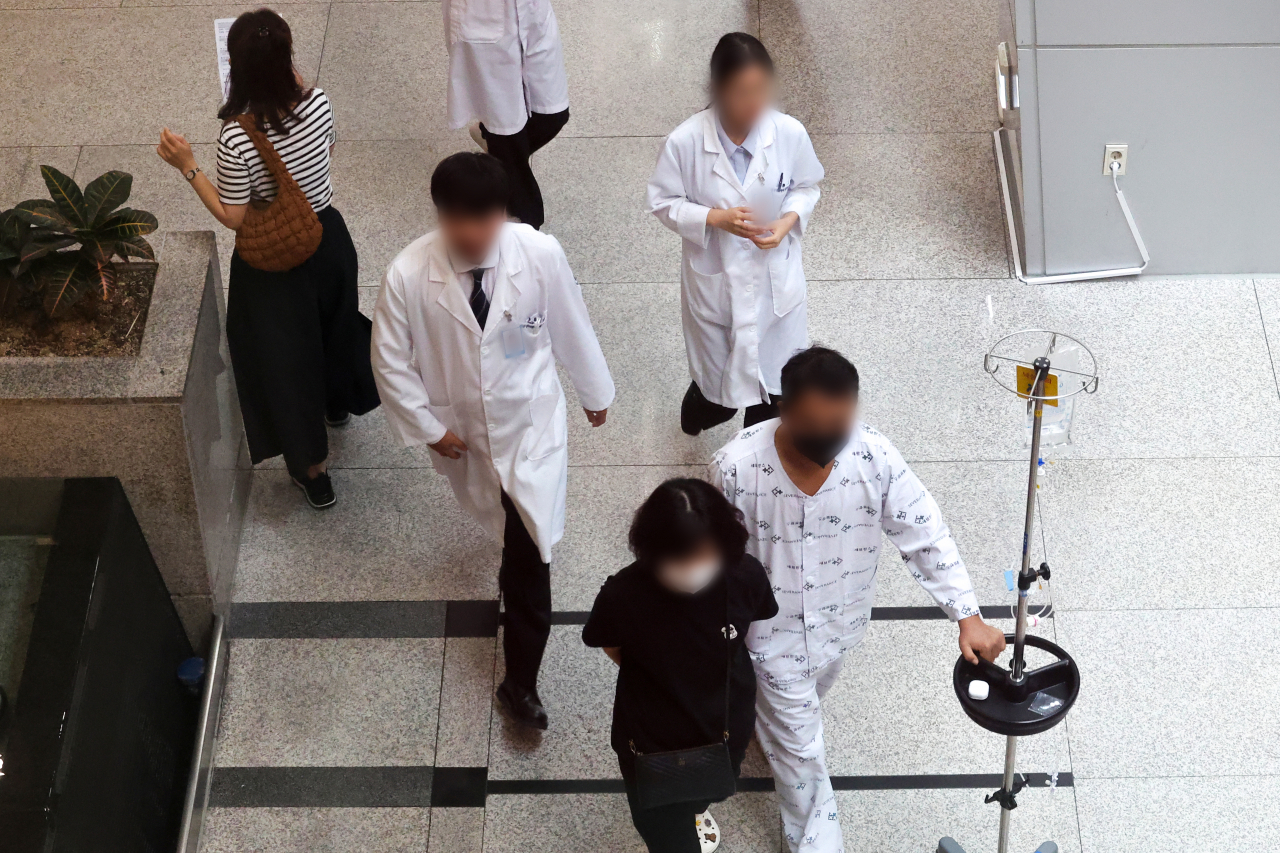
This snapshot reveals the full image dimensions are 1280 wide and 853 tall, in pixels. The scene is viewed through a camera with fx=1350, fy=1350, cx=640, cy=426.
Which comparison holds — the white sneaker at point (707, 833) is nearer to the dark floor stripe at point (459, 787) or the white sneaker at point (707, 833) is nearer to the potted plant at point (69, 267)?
the dark floor stripe at point (459, 787)

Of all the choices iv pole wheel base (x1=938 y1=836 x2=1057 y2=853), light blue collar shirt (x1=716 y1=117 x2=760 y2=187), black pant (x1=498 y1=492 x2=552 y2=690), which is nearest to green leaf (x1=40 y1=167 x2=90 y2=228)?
black pant (x1=498 y1=492 x2=552 y2=690)

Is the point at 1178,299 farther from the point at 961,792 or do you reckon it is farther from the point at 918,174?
the point at 961,792

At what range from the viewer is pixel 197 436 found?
414 centimetres

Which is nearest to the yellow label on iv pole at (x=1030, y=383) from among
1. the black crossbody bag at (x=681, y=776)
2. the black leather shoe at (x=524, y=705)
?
the black crossbody bag at (x=681, y=776)

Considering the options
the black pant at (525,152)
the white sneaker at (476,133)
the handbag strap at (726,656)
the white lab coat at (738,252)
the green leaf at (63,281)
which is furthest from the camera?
the white sneaker at (476,133)

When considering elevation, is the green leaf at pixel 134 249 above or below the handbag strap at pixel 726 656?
above

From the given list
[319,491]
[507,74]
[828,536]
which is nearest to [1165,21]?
[507,74]

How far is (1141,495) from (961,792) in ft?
4.41

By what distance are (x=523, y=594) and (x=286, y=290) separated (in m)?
1.27

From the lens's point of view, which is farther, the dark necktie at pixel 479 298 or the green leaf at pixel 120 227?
the green leaf at pixel 120 227

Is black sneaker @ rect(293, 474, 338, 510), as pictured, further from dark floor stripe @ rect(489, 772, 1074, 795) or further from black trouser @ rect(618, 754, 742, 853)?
black trouser @ rect(618, 754, 742, 853)

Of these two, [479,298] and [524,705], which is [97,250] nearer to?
[479,298]

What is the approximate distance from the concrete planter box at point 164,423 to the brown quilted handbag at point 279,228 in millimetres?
300

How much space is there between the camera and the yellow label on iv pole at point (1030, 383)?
111 inches
